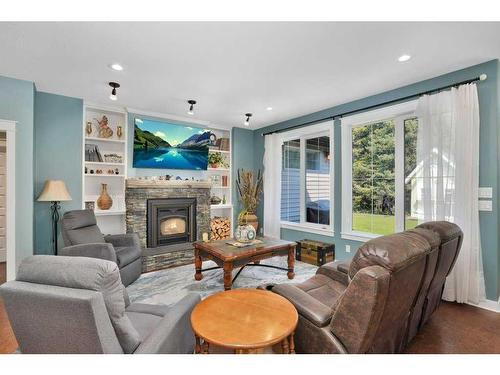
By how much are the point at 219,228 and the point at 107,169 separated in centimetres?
230

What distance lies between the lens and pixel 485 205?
8.73 feet

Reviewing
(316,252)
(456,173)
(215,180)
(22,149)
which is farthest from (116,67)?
(456,173)

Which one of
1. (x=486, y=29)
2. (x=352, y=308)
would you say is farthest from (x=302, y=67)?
(x=352, y=308)

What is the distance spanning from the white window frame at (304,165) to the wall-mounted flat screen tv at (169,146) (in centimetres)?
167

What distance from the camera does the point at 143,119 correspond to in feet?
14.5

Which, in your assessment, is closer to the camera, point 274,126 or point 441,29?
point 441,29

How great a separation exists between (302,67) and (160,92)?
6.44 ft

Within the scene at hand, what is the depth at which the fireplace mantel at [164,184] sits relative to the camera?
13.6ft

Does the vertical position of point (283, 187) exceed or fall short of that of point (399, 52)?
it falls short

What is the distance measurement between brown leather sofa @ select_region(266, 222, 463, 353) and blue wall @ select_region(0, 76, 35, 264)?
3210 millimetres

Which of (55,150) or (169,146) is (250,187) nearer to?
(169,146)

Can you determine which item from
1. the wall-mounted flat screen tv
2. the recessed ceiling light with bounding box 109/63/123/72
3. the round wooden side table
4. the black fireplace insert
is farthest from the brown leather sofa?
the wall-mounted flat screen tv

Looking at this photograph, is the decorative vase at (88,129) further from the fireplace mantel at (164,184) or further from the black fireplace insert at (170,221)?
the black fireplace insert at (170,221)
